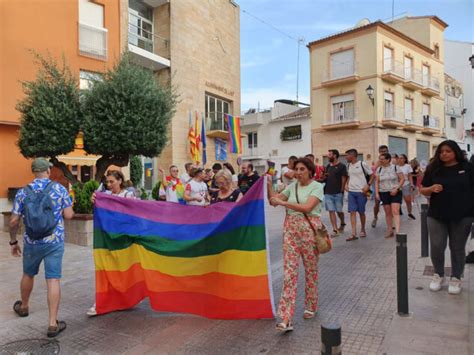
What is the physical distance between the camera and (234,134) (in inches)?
996

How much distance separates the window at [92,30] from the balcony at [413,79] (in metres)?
23.4

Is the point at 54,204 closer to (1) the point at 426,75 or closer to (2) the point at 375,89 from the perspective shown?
(2) the point at 375,89

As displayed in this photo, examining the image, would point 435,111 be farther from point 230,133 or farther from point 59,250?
point 59,250

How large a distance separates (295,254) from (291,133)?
33.9 m

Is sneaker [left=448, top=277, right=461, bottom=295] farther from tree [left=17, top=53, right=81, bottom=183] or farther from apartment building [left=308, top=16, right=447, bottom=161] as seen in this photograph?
apartment building [left=308, top=16, right=447, bottom=161]

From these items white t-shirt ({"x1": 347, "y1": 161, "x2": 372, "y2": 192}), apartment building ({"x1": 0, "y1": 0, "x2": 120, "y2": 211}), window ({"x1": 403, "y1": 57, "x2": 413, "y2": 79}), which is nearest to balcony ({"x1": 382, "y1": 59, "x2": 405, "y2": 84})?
window ({"x1": 403, "y1": 57, "x2": 413, "y2": 79})

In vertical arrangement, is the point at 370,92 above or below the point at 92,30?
below

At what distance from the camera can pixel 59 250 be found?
4137mm

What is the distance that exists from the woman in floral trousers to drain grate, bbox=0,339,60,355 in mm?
2143

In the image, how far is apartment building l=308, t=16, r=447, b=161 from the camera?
2900cm

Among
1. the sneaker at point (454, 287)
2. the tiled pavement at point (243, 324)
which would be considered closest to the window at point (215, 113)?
the tiled pavement at point (243, 324)

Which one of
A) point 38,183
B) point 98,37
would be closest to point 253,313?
point 38,183

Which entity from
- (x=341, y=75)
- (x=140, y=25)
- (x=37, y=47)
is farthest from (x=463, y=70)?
(x=37, y=47)

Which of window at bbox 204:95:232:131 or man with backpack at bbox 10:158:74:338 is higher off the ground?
window at bbox 204:95:232:131
